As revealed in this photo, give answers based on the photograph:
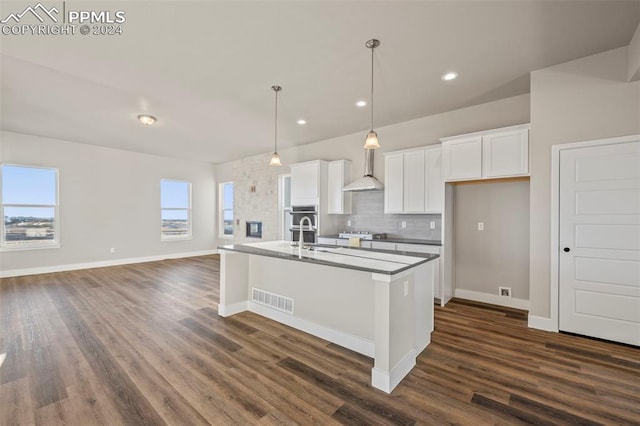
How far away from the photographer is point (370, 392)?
206 centimetres

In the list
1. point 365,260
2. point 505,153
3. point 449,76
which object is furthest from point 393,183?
point 365,260

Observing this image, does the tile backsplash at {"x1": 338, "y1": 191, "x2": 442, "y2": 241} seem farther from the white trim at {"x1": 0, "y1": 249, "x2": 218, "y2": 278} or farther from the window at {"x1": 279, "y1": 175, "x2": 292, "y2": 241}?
the white trim at {"x1": 0, "y1": 249, "x2": 218, "y2": 278}

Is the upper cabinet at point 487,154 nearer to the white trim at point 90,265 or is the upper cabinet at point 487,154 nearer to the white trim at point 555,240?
the white trim at point 555,240

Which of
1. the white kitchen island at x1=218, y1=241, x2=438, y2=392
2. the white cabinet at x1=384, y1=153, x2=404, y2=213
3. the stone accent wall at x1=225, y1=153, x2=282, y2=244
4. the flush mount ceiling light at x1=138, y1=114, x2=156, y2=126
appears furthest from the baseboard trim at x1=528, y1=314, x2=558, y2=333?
the flush mount ceiling light at x1=138, y1=114, x2=156, y2=126

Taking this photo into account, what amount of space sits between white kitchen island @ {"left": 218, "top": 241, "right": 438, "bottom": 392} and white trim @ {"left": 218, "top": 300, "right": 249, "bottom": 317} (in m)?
0.01

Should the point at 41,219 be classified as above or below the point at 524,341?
above

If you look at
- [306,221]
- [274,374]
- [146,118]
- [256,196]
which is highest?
[146,118]

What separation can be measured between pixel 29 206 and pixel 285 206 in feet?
17.9

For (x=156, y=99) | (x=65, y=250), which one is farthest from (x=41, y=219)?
(x=156, y=99)

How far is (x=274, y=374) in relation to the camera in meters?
2.30

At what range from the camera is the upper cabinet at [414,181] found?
14.0ft

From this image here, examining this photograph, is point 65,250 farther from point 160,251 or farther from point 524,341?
point 524,341

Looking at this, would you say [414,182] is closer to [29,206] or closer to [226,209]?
[226,209]

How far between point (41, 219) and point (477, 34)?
853 cm
